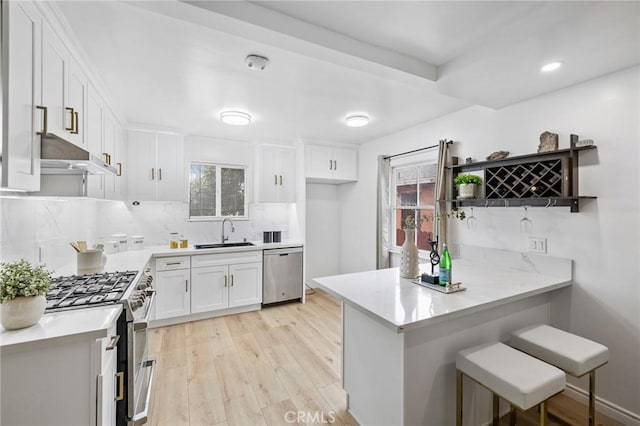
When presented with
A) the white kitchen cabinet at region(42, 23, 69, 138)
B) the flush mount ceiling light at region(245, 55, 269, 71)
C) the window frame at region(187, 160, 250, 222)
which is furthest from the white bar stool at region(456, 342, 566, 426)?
the window frame at region(187, 160, 250, 222)

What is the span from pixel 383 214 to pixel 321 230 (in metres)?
1.43

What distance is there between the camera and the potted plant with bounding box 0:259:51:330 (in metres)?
1.14

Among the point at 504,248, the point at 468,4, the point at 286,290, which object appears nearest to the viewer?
the point at 468,4

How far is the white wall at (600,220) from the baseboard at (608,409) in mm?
32

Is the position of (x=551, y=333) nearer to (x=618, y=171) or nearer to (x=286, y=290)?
(x=618, y=171)

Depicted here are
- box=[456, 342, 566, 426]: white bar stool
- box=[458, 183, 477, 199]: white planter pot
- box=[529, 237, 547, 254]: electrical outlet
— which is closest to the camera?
box=[456, 342, 566, 426]: white bar stool

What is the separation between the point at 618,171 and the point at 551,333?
1216 mm

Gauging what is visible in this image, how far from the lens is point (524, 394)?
1271 mm

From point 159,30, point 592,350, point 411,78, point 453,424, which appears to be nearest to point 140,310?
point 159,30

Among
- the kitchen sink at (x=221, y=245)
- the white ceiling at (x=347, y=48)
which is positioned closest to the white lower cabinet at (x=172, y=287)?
the kitchen sink at (x=221, y=245)

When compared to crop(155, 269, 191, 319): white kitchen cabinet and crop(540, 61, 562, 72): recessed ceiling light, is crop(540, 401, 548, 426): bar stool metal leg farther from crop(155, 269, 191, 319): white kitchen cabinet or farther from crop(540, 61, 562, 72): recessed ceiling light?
crop(155, 269, 191, 319): white kitchen cabinet

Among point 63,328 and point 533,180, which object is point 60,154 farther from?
point 533,180

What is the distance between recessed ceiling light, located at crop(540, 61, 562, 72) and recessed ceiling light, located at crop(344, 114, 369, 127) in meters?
1.61

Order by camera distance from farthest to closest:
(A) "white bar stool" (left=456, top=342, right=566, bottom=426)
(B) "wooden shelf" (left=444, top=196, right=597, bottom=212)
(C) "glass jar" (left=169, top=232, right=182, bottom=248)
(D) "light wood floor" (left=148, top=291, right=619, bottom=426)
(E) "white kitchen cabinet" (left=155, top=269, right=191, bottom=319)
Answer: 1. (C) "glass jar" (left=169, top=232, right=182, bottom=248)
2. (E) "white kitchen cabinet" (left=155, top=269, right=191, bottom=319)
3. (B) "wooden shelf" (left=444, top=196, right=597, bottom=212)
4. (D) "light wood floor" (left=148, top=291, right=619, bottom=426)
5. (A) "white bar stool" (left=456, top=342, right=566, bottom=426)
